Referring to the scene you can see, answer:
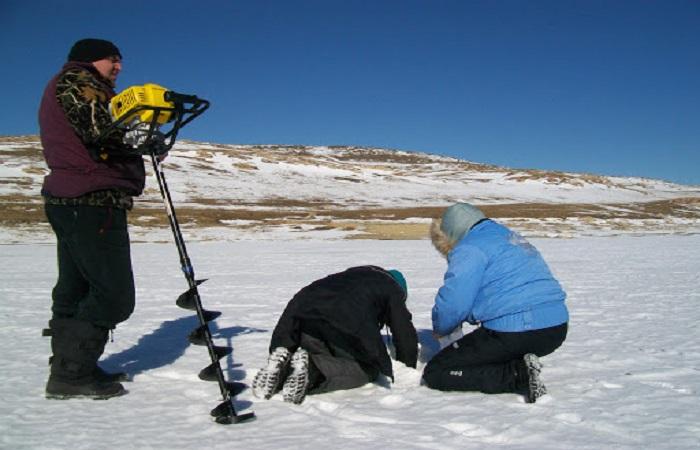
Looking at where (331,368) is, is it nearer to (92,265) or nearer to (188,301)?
(188,301)

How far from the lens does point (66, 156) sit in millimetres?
3062

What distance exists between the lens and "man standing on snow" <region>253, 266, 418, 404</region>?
10.6 ft

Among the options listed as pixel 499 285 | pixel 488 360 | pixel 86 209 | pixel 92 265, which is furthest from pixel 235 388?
pixel 499 285

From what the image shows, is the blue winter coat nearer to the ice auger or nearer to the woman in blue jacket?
the woman in blue jacket

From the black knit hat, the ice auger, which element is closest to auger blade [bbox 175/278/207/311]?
the ice auger

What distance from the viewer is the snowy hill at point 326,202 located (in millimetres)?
23766

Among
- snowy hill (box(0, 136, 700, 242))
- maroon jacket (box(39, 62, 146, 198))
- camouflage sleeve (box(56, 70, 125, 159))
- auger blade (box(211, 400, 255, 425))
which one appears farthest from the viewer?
snowy hill (box(0, 136, 700, 242))

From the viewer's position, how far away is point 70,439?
104 inches

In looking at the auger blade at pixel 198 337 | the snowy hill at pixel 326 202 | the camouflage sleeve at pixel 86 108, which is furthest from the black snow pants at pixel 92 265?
the snowy hill at pixel 326 202

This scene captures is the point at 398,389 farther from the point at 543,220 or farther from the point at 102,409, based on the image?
the point at 543,220

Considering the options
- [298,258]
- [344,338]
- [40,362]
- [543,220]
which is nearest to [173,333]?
[40,362]

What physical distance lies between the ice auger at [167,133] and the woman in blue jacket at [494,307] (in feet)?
4.43

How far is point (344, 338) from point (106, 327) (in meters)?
1.43

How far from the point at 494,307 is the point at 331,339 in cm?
105
